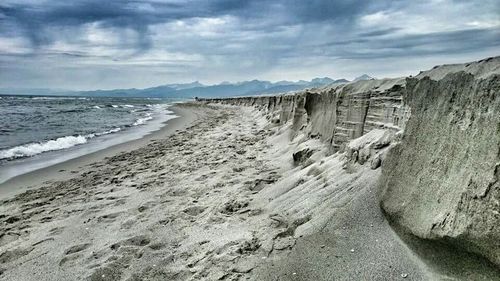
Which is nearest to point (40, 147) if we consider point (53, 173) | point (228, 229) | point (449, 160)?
point (53, 173)

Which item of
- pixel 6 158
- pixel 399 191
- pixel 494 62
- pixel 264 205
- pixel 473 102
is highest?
pixel 494 62

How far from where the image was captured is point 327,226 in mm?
3668

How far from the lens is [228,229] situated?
14.5ft

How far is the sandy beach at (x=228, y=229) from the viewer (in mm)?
3094

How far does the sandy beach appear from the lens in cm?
309

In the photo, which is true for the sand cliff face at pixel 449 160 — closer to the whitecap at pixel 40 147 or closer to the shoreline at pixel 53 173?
the shoreline at pixel 53 173

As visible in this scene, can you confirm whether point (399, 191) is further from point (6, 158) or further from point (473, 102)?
point (6, 158)

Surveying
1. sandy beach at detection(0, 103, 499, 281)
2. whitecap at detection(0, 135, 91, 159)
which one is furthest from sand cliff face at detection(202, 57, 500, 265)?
whitecap at detection(0, 135, 91, 159)

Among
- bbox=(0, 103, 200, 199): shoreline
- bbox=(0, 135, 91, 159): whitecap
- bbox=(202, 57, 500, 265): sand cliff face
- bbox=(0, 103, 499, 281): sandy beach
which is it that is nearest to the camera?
bbox=(202, 57, 500, 265): sand cliff face

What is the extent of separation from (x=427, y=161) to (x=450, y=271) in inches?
36.1

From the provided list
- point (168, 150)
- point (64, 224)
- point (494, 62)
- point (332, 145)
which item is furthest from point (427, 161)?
point (168, 150)

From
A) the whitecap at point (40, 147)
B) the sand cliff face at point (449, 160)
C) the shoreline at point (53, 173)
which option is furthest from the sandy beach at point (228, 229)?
the whitecap at point (40, 147)

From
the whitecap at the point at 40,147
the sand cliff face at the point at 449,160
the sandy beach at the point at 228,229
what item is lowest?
the whitecap at the point at 40,147

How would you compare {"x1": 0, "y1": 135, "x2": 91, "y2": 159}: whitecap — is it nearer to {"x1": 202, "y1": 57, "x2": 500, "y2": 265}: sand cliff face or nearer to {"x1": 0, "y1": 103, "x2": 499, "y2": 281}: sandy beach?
{"x1": 0, "y1": 103, "x2": 499, "y2": 281}: sandy beach
